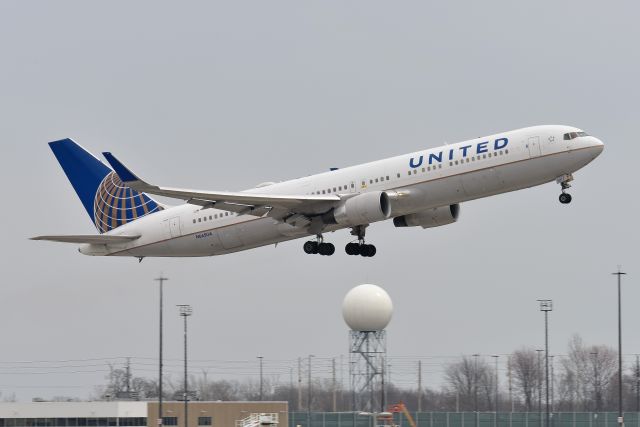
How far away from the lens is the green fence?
11269 cm

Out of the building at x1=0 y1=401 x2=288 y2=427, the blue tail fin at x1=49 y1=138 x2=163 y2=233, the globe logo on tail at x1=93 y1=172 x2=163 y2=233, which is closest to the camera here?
the globe logo on tail at x1=93 y1=172 x2=163 y2=233

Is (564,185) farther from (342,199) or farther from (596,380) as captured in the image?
(596,380)

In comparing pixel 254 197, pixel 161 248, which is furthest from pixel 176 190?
pixel 161 248

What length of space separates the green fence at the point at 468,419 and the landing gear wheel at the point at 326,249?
38376 millimetres

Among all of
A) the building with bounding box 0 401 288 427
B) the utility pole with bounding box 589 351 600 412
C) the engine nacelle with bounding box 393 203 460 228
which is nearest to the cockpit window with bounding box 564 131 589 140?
the engine nacelle with bounding box 393 203 460 228

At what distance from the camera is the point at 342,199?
234 feet

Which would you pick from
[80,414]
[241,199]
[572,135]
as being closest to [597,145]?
[572,135]

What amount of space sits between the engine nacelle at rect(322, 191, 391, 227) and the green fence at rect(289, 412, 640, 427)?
145 feet

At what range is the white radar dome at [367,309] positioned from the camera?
116 metres

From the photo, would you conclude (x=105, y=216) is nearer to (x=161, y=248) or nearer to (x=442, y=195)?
(x=161, y=248)

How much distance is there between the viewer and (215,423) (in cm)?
→ 9969

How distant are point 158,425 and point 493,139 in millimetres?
38283

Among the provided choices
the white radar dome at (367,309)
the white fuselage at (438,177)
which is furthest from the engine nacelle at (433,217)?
the white radar dome at (367,309)

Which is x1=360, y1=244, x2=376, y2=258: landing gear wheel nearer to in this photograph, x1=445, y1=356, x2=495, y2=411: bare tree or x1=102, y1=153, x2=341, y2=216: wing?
x1=102, y1=153, x2=341, y2=216: wing
